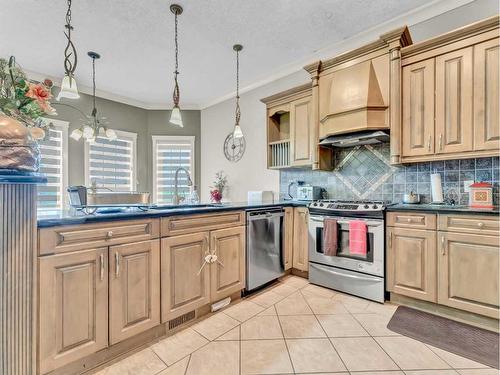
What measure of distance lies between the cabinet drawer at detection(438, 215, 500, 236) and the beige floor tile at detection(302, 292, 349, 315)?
1.17 metres

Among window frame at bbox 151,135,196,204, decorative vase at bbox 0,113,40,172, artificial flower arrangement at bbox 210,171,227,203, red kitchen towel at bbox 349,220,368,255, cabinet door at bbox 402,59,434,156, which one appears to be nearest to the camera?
decorative vase at bbox 0,113,40,172

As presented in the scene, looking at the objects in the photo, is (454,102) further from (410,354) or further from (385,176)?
(410,354)

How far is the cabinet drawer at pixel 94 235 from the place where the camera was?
1396 mm

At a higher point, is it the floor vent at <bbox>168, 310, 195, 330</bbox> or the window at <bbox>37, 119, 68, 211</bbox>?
the window at <bbox>37, 119, 68, 211</bbox>

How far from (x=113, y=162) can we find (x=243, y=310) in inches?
159

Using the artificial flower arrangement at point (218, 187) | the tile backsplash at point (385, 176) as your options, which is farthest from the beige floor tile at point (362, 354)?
the artificial flower arrangement at point (218, 187)

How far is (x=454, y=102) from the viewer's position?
232 centimetres

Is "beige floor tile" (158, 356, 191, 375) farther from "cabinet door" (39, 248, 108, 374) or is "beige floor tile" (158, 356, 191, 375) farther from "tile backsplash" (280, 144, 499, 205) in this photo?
"tile backsplash" (280, 144, 499, 205)

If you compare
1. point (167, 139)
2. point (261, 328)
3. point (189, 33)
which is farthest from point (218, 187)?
point (261, 328)

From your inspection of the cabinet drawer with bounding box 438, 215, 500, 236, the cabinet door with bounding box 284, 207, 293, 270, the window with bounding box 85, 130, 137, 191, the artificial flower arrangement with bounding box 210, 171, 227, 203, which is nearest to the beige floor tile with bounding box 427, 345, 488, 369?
the cabinet drawer with bounding box 438, 215, 500, 236

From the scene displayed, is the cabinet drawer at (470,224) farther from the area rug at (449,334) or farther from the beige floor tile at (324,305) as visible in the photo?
the beige floor tile at (324,305)

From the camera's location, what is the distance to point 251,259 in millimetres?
2656

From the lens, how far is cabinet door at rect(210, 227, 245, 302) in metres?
2.29

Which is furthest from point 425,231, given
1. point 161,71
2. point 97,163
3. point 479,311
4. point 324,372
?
point 97,163
